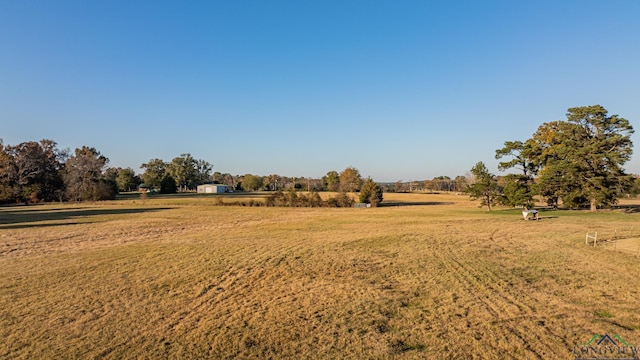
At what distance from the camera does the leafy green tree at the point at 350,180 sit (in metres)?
81.7

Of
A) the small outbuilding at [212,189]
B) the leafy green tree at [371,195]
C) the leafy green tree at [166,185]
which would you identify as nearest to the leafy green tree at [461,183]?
the leafy green tree at [371,195]

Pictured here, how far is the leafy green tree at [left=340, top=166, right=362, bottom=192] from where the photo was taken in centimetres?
8166

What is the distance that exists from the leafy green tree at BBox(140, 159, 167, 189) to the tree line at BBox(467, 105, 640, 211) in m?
89.7

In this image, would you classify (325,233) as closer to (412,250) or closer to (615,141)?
(412,250)

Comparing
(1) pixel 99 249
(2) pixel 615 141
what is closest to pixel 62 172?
(1) pixel 99 249

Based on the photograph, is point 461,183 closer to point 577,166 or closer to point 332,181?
point 332,181

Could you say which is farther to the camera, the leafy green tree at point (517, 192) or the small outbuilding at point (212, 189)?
the small outbuilding at point (212, 189)

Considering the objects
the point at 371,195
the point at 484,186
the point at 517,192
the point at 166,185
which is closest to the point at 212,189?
the point at 166,185

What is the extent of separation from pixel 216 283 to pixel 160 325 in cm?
301

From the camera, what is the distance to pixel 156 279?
32.6ft
